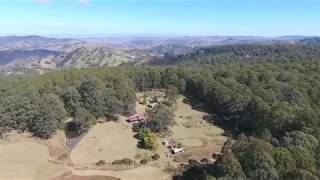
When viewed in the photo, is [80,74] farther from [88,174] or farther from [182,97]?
[88,174]

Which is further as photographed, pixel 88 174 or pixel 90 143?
pixel 90 143

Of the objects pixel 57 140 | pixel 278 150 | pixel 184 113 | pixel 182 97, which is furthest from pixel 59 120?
pixel 278 150

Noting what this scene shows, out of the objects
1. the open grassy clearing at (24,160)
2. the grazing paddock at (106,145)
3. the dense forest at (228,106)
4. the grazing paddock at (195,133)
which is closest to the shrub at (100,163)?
the grazing paddock at (106,145)

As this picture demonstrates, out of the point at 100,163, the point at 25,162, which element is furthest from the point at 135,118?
the point at 25,162

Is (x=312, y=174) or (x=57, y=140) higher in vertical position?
(x=312, y=174)

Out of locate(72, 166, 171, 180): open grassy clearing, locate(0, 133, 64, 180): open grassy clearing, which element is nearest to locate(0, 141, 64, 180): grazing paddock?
locate(0, 133, 64, 180): open grassy clearing

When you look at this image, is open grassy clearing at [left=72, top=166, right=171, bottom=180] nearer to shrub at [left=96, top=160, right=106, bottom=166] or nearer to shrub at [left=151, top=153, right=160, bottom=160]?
shrub at [left=96, top=160, right=106, bottom=166]

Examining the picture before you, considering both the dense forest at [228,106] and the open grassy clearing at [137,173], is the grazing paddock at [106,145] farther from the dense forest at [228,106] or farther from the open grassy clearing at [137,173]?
the open grassy clearing at [137,173]

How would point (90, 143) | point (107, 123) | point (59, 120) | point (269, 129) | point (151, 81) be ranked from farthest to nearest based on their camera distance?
point (151, 81), point (107, 123), point (59, 120), point (90, 143), point (269, 129)

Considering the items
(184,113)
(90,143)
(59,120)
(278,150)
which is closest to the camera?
(278,150)
